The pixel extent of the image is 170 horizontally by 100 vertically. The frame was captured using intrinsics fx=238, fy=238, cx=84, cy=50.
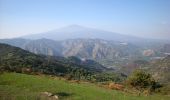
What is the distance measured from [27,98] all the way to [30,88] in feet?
13.9

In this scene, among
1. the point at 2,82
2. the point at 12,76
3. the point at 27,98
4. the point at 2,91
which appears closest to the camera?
the point at 27,98

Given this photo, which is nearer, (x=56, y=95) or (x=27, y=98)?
(x=27, y=98)

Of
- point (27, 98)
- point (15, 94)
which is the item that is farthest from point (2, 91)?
point (27, 98)

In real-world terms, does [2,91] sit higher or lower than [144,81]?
higher

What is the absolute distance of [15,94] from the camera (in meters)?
16.4

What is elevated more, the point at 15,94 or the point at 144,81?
the point at 15,94

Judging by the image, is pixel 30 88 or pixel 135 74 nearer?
pixel 30 88

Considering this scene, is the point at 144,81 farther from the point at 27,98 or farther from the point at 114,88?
the point at 27,98

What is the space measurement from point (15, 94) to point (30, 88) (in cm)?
336

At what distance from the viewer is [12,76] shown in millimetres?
24250

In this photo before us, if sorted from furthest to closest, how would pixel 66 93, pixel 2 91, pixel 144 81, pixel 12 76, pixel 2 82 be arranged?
pixel 144 81 → pixel 12 76 → pixel 2 82 → pixel 66 93 → pixel 2 91

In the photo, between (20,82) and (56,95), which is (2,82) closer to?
(20,82)

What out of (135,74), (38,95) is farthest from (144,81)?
(38,95)

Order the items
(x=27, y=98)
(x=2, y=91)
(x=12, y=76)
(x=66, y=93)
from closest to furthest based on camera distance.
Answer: (x=27, y=98), (x=2, y=91), (x=66, y=93), (x=12, y=76)
